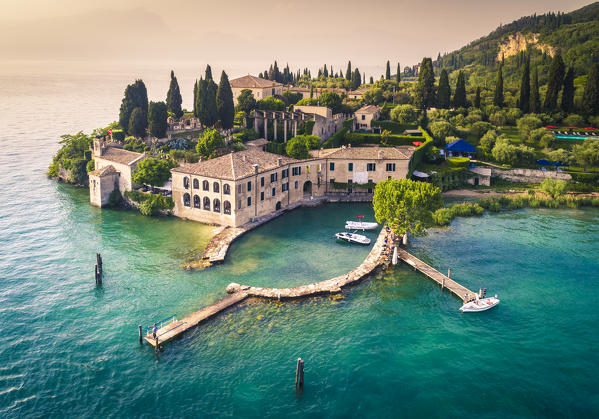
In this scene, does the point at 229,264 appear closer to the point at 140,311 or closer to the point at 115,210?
the point at 140,311

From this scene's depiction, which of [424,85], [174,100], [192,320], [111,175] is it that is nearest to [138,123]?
[174,100]

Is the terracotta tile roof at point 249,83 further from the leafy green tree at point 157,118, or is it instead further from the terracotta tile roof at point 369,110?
the leafy green tree at point 157,118

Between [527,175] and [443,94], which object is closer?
[527,175]

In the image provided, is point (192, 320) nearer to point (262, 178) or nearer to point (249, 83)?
point (262, 178)

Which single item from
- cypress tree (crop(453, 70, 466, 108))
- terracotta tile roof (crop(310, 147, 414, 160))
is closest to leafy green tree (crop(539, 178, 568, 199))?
terracotta tile roof (crop(310, 147, 414, 160))

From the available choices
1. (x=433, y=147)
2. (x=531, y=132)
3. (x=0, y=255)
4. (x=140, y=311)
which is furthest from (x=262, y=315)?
(x=531, y=132)

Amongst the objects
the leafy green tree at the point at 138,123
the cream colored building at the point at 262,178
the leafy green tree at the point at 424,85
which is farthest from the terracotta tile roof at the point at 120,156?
the leafy green tree at the point at 424,85
